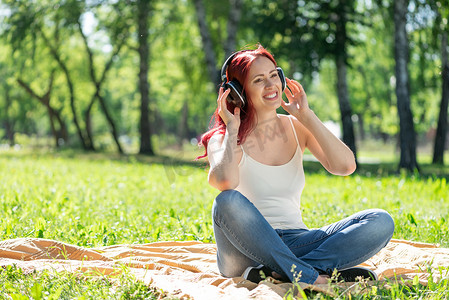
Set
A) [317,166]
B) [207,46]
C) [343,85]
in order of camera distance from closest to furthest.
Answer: [343,85] → [207,46] → [317,166]

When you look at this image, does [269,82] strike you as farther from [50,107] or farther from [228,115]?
[50,107]

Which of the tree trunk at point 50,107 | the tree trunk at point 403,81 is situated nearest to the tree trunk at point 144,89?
the tree trunk at point 50,107

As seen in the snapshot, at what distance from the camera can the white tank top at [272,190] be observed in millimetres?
3461

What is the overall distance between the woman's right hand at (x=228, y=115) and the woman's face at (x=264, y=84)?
0.57ft

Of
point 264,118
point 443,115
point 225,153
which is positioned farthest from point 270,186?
point 443,115

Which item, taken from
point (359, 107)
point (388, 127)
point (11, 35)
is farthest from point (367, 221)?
point (359, 107)

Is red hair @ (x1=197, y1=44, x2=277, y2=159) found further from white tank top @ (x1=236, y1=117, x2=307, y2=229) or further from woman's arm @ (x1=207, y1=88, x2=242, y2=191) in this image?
white tank top @ (x1=236, y1=117, x2=307, y2=229)

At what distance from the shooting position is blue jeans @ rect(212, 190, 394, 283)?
3.12 meters

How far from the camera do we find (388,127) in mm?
33188

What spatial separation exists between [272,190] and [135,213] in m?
Answer: 2.98

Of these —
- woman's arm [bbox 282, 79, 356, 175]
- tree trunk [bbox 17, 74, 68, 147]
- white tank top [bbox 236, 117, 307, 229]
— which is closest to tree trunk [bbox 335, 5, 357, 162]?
woman's arm [bbox 282, 79, 356, 175]

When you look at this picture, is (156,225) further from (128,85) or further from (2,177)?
(128,85)

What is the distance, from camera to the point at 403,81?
12.3 metres

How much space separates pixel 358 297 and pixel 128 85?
3377 centimetres
